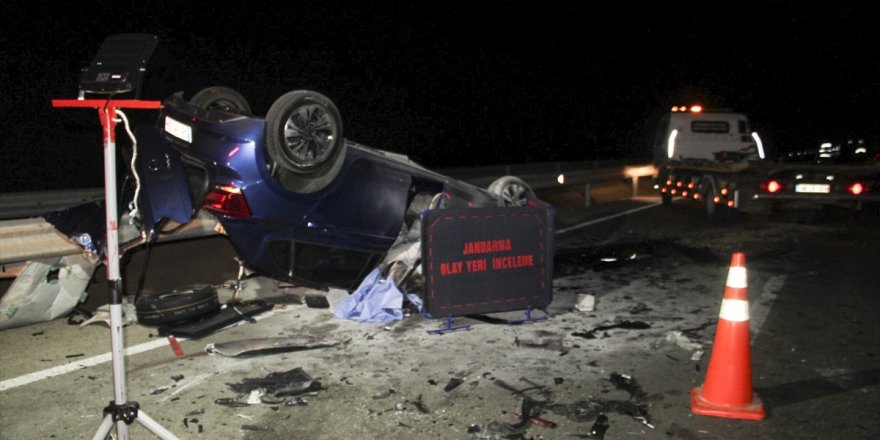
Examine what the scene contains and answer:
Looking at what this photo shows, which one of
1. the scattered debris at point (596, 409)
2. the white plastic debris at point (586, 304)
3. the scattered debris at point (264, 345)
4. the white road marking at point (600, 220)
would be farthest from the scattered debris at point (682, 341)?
the white road marking at point (600, 220)

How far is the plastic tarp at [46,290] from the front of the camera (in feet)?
18.6

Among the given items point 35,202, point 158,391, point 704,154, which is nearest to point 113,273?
point 158,391

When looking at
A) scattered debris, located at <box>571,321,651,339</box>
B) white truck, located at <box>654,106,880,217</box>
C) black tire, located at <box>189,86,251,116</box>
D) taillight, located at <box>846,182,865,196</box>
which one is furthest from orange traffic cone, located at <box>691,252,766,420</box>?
taillight, located at <box>846,182,865,196</box>

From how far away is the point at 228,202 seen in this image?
539 centimetres

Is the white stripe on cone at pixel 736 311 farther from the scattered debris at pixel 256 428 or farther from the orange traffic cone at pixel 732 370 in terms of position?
the scattered debris at pixel 256 428

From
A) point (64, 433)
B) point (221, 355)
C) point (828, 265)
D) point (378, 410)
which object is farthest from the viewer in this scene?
point (828, 265)

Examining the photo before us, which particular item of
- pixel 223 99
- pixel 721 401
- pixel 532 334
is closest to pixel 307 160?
pixel 223 99

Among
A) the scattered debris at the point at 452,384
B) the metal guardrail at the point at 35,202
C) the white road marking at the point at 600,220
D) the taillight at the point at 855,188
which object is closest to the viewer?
the scattered debris at the point at 452,384

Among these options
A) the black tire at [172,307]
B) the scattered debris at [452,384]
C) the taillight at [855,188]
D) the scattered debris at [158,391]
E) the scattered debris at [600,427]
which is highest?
the taillight at [855,188]

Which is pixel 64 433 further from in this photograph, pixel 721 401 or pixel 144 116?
pixel 721 401

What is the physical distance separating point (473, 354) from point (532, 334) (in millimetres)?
729

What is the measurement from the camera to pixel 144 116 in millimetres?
5559

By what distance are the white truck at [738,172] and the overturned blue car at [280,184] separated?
375 inches

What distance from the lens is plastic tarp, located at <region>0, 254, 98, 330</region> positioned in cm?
566
